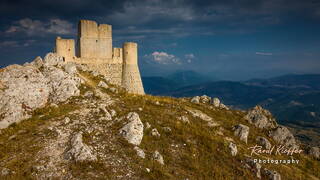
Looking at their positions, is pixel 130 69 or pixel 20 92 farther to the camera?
pixel 130 69

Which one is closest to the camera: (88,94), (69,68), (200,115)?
(88,94)

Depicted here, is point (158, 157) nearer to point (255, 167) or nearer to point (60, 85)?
point (255, 167)

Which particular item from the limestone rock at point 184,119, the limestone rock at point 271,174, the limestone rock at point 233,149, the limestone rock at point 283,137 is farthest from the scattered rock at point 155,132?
the limestone rock at point 283,137

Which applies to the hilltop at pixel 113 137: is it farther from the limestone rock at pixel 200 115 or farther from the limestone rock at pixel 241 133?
the limestone rock at pixel 200 115

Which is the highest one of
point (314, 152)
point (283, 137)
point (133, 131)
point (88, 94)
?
point (88, 94)

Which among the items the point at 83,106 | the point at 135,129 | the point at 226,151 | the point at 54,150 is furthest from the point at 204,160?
the point at 83,106

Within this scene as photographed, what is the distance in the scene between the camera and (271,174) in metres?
20.5

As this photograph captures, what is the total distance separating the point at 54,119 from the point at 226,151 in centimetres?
1405

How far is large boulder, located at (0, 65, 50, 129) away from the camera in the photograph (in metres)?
21.7

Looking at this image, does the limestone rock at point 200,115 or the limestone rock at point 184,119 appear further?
the limestone rock at point 200,115

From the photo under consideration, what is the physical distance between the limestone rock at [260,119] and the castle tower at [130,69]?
2185 centimetres

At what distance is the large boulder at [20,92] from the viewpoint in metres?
21.7

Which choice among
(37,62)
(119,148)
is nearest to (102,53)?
(37,62)
